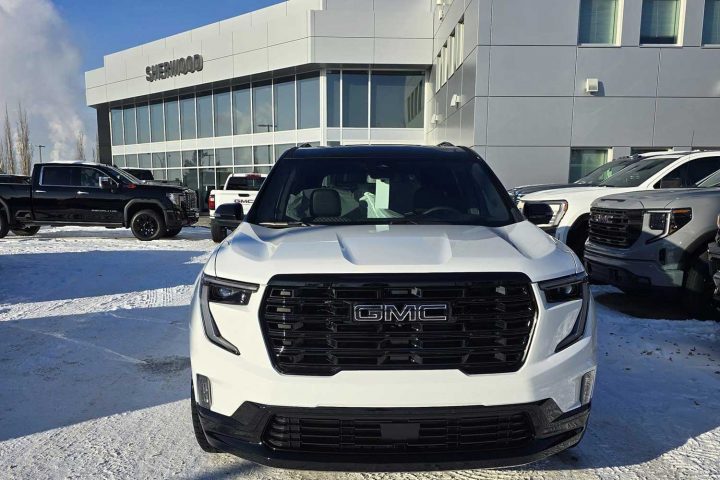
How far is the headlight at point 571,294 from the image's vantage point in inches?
87.5

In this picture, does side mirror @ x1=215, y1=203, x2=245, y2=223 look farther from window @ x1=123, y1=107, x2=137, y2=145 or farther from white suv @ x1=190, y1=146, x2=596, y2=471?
window @ x1=123, y1=107, x2=137, y2=145

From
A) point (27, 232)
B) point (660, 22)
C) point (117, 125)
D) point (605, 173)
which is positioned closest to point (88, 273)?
point (27, 232)

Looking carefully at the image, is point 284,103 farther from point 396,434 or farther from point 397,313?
point 396,434

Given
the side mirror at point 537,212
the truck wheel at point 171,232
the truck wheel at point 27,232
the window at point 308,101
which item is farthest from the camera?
the window at point 308,101

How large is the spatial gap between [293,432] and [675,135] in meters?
14.3

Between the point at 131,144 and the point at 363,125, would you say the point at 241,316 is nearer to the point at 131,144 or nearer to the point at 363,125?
the point at 363,125

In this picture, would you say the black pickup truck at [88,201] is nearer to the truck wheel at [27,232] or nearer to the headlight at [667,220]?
the truck wheel at [27,232]

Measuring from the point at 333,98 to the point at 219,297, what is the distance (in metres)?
18.4

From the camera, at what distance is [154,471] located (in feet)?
8.43

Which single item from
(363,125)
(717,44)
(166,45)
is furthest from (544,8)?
(166,45)

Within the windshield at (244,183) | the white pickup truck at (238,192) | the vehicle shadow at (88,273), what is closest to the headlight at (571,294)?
the vehicle shadow at (88,273)

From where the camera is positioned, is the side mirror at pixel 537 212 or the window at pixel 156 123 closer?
the side mirror at pixel 537 212

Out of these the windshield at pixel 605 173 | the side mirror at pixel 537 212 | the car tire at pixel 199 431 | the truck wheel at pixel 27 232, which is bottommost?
the truck wheel at pixel 27 232

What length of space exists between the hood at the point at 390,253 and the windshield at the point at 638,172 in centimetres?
538
